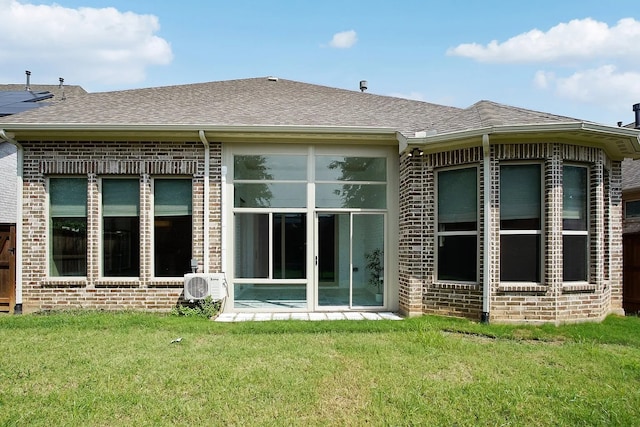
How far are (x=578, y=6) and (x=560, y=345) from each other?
6.34m

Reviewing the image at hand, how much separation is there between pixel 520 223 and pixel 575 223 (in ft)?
3.45

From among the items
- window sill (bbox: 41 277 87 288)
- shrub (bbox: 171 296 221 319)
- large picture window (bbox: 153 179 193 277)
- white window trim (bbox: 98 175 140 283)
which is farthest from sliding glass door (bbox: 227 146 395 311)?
window sill (bbox: 41 277 87 288)

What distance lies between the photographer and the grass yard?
357 centimetres

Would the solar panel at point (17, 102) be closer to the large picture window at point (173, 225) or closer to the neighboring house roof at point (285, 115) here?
the neighboring house roof at point (285, 115)

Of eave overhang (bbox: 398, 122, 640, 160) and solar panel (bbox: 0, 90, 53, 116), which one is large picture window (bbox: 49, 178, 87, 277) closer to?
solar panel (bbox: 0, 90, 53, 116)

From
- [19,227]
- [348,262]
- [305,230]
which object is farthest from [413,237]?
[19,227]

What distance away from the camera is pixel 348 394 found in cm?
397

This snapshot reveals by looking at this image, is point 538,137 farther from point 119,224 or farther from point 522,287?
point 119,224

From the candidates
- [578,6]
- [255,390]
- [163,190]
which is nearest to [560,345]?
[255,390]

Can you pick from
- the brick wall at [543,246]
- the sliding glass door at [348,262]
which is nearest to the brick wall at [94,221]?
the sliding glass door at [348,262]

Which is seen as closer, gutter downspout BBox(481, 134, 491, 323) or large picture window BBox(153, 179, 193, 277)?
gutter downspout BBox(481, 134, 491, 323)

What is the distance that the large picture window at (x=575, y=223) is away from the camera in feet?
23.1

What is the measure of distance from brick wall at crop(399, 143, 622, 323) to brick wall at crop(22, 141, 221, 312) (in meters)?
3.87

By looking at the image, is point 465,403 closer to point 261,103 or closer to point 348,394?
point 348,394
